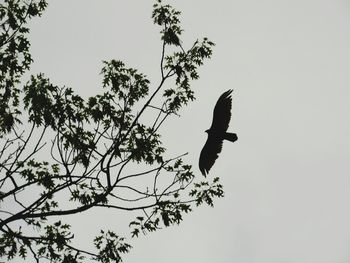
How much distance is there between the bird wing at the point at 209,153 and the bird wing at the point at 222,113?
0.41m

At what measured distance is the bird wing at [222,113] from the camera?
A: 9312mm

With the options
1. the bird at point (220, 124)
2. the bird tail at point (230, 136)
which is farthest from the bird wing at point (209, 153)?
the bird tail at point (230, 136)

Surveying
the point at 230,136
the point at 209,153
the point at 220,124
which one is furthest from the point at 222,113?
the point at 209,153

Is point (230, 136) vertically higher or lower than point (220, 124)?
lower

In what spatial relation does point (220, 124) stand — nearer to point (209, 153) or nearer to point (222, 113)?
point (222, 113)

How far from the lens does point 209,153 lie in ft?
33.1

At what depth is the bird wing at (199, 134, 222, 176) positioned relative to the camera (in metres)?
9.80

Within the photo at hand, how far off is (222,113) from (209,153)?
1.32 metres

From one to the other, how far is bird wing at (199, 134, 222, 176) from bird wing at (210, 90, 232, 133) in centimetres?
41

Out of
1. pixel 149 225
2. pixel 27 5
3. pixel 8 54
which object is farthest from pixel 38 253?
pixel 27 5

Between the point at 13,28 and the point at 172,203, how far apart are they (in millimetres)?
5285

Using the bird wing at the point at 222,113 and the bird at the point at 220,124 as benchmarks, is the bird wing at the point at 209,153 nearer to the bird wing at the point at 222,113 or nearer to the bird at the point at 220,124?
the bird at the point at 220,124

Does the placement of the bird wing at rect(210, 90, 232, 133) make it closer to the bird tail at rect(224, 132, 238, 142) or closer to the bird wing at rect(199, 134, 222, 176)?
the bird tail at rect(224, 132, 238, 142)

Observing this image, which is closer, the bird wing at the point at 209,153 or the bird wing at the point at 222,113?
the bird wing at the point at 222,113
